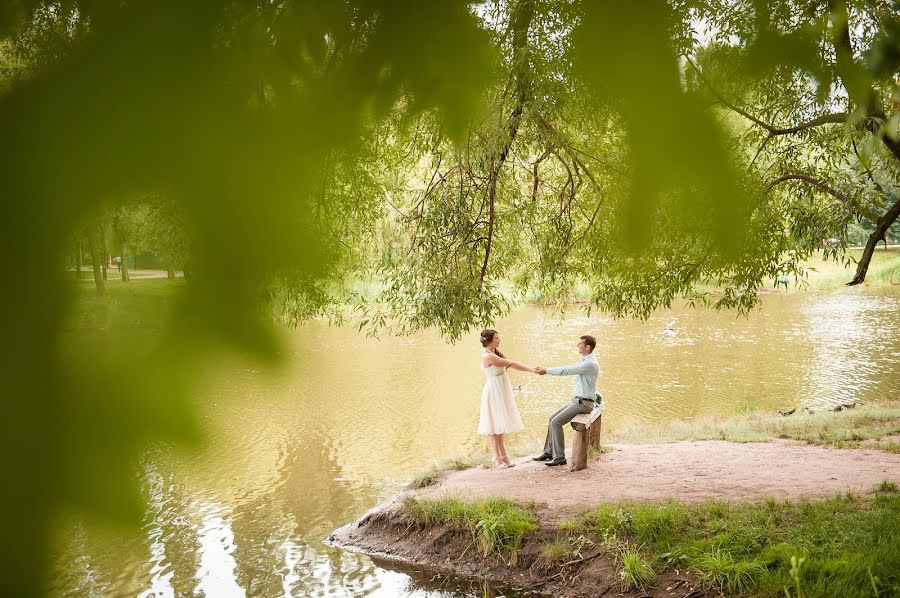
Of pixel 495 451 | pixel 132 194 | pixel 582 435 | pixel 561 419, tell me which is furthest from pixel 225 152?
pixel 495 451

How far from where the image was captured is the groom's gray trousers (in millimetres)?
8094

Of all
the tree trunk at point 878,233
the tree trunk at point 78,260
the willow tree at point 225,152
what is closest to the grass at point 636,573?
the tree trunk at point 878,233

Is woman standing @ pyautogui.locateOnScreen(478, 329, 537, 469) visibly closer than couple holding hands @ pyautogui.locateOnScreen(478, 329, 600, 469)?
No

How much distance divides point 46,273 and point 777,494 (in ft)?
24.1

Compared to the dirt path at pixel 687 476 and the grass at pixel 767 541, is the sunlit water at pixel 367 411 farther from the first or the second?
the grass at pixel 767 541

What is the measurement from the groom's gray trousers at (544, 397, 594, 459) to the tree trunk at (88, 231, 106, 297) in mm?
7848

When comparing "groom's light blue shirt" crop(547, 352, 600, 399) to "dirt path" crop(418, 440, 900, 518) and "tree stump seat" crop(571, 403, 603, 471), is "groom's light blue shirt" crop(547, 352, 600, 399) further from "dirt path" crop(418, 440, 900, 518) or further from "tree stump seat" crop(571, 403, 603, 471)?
"dirt path" crop(418, 440, 900, 518)

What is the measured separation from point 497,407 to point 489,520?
1.89 m

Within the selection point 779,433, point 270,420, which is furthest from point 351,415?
point 779,433

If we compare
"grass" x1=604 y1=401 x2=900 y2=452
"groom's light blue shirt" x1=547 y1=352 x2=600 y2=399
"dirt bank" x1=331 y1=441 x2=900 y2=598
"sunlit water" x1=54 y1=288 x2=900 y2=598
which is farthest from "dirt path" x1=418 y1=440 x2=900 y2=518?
"sunlit water" x1=54 y1=288 x2=900 y2=598

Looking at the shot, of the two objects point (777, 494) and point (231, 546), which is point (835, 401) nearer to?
point (777, 494)

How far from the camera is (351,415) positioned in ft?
48.9

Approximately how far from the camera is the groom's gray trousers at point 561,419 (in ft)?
26.6

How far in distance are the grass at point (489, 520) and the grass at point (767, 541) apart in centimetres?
44
